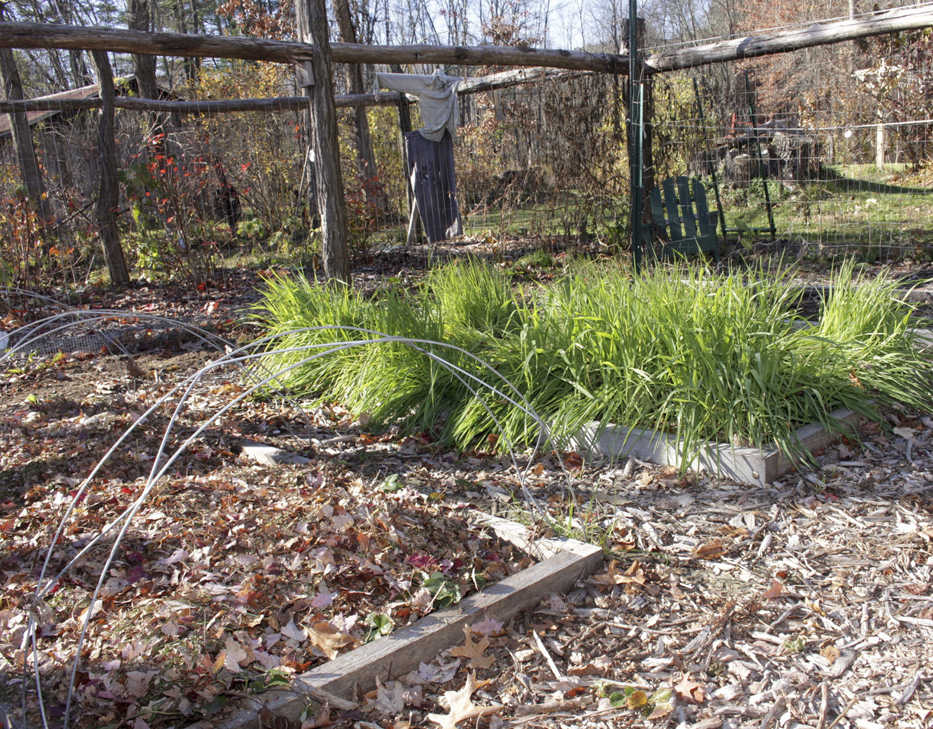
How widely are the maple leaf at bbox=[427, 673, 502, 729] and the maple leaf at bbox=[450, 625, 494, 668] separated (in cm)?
11

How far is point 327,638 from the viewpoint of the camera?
236cm

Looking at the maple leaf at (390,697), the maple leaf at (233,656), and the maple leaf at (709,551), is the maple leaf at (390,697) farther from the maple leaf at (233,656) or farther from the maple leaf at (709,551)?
the maple leaf at (709,551)

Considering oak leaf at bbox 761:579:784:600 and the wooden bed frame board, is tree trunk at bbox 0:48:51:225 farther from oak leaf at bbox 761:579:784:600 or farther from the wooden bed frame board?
oak leaf at bbox 761:579:784:600

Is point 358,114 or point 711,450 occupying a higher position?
point 358,114

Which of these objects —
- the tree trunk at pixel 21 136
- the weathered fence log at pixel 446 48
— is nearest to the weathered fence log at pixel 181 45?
the weathered fence log at pixel 446 48

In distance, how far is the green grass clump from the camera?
11.9 feet

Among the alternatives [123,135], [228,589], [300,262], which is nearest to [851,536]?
[228,589]

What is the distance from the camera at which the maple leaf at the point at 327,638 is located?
7.66 feet

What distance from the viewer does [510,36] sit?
1741 cm

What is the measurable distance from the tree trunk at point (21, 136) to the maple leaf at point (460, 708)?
8.30 metres

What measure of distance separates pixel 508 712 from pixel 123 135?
1246 centimetres

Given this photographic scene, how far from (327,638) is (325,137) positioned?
14.7 feet

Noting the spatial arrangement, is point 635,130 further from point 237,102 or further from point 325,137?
point 237,102

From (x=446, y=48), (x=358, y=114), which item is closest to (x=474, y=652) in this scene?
(x=446, y=48)
